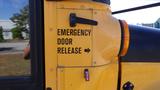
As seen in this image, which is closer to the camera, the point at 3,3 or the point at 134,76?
the point at 3,3

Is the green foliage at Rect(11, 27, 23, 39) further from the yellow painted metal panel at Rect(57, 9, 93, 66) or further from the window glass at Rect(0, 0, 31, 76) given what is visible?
the yellow painted metal panel at Rect(57, 9, 93, 66)

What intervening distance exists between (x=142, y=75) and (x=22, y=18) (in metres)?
1.00

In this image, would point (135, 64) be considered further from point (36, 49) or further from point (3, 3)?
point (3, 3)

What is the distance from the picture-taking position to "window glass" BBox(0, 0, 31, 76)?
2.59 m

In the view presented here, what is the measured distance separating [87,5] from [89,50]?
307 mm

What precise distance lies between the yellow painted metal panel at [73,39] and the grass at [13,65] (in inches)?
9.0

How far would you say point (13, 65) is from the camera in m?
2.62

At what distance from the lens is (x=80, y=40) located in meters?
2.65

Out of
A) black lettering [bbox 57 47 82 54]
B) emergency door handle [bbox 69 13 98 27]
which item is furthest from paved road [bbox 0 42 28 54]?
emergency door handle [bbox 69 13 98 27]

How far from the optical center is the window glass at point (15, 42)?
259cm

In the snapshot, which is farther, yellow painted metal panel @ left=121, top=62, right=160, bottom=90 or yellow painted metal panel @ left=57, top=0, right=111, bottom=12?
yellow painted metal panel @ left=121, top=62, right=160, bottom=90

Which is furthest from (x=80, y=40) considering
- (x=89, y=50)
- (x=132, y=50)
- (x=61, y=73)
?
(x=132, y=50)

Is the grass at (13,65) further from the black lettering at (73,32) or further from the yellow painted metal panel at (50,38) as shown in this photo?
the black lettering at (73,32)

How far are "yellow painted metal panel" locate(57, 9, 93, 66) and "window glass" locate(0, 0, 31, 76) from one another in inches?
8.6
